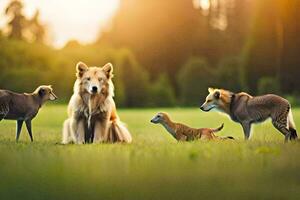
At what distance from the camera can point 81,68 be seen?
512cm

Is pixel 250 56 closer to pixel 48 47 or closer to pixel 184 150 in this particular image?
pixel 48 47

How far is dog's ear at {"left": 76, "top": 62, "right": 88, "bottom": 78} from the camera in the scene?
5113mm

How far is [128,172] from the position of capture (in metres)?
4.27

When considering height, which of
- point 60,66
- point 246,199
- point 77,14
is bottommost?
point 246,199

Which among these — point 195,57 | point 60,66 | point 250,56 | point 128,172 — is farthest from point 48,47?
point 128,172

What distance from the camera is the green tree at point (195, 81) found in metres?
6.91

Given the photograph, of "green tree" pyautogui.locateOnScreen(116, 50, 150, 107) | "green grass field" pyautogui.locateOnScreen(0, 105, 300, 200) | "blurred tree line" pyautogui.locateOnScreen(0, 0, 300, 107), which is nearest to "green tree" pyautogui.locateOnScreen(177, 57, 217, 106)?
"blurred tree line" pyautogui.locateOnScreen(0, 0, 300, 107)

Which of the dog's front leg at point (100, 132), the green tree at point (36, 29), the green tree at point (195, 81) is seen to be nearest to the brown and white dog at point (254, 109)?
the dog's front leg at point (100, 132)

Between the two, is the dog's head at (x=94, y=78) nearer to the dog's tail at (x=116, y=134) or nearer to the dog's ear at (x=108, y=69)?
the dog's ear at (x=108, y=69)

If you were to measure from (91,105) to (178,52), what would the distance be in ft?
6.43

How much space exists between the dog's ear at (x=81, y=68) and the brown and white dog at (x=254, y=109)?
3.18 feet

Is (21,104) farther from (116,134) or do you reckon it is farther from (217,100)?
(217,100)

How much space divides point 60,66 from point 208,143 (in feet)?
6.52

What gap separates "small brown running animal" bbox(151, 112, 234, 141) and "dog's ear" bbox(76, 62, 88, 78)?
2.68ft
